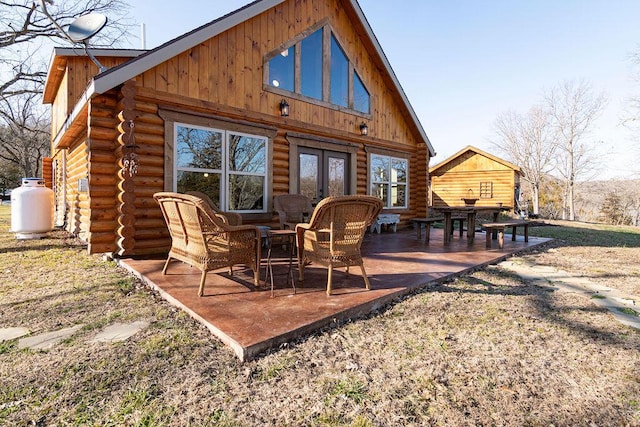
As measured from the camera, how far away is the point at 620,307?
10.3 ft

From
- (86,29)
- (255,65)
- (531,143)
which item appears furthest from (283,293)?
(531,143)

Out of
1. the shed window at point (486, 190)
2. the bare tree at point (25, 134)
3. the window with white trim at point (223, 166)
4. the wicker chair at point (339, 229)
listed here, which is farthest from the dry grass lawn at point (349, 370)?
the bare tree at point (25, 134)

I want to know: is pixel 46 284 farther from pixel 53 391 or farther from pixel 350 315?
pixel 350 315

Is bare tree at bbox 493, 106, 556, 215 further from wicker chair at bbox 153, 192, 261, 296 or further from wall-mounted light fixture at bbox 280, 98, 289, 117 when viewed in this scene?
wicker chair at bbox 153, 192, 261, 296

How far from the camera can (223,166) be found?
5871mm

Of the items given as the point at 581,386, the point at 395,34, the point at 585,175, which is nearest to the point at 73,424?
the point at 581,386

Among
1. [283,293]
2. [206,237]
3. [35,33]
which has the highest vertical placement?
[35,33]

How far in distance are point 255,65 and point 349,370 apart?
576 cm

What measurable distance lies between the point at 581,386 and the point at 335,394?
1.33 metres

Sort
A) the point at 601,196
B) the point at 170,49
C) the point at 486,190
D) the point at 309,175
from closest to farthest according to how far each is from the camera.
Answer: the point at 170,49, the point at 309,175, the point at 486,190, the point at 601,196

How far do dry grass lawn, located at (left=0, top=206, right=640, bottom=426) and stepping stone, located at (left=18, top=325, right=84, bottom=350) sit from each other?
65mm

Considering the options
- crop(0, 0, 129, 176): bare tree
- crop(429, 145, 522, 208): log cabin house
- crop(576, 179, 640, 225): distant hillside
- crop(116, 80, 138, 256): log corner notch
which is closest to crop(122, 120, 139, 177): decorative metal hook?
crop(116, 80, 138, 256): log corner notch

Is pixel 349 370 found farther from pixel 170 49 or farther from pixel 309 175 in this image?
pixel 309 175

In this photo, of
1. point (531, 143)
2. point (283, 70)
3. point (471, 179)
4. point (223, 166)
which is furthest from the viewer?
point (531, 143)
